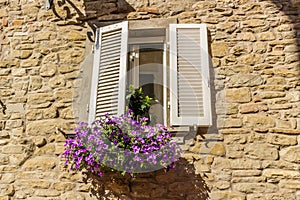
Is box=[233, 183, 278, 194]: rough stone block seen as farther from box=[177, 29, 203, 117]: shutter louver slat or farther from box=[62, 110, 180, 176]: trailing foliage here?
box=[177, 29, 203, 117]: shutter louver slat

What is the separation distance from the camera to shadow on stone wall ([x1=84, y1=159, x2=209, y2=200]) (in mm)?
2652

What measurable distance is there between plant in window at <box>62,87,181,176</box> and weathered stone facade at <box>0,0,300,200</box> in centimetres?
30

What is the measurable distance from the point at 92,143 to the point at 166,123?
824 millimetres

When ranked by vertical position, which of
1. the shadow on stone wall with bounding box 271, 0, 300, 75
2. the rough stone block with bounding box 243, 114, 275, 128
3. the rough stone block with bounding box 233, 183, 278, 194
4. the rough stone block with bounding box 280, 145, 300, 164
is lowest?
the rough stone block with bounding box 233, 183, 278, 194

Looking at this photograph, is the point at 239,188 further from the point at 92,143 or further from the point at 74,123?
the point at 74,123

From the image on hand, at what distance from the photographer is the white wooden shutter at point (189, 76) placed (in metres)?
2.81

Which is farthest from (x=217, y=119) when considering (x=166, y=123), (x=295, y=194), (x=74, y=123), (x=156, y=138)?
(x=74, y=123)

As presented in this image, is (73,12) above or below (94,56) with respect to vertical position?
above

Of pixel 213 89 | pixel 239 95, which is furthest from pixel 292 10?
pixel 213 89

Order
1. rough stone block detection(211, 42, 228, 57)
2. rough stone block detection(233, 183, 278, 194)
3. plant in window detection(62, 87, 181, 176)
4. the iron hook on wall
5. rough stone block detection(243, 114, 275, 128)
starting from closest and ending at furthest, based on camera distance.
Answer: plant in window detection(62, 87, 181, 176) → rough stone block detection(233, 183, 278, 194) → rough stone block detection(243, 114, 275, 128) → rough stone block detection(211, 42, 228, 57) → the iron hook on wall

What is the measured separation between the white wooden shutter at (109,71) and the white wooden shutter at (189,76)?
0.53m

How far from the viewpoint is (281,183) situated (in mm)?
2605

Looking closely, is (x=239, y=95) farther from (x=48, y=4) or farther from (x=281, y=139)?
(x=48, y=4)

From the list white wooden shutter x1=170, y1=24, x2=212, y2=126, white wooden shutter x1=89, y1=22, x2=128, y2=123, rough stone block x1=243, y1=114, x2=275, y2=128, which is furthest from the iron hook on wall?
rough stone block x1=243, y1=114, x2=275, y2=128
